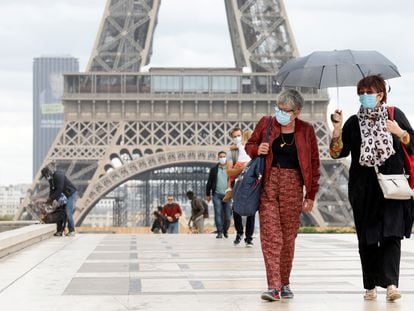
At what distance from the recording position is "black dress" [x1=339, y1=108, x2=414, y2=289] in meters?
9.53

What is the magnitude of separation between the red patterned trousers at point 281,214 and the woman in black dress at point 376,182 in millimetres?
544

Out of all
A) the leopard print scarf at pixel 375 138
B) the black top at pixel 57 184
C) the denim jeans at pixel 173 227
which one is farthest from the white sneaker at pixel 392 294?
the denim jeans at pixel 173 227

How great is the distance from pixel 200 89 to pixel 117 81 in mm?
5439

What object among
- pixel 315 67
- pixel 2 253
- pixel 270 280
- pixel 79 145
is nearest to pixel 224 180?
pixel 2 253

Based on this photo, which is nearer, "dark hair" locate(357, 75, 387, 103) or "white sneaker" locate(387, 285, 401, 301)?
"white sneaker" locate(387, 285, 401, 301)

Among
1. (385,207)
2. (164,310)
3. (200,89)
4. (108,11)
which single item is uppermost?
(108,11)

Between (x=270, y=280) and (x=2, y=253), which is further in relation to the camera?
(x=2, y=253)

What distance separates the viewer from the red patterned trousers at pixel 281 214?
32.4ft

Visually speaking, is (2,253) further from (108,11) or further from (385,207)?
(108,11)

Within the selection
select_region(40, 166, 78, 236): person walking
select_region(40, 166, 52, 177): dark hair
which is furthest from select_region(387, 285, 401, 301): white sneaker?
select_region(40, 166, 52, 177): dark hair

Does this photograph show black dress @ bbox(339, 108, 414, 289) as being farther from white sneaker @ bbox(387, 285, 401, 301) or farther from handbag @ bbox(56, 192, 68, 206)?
handbag @ bbox(56, 192, 68, 206)

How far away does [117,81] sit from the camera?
201 feet

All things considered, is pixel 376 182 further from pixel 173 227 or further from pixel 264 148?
pixel 173 227

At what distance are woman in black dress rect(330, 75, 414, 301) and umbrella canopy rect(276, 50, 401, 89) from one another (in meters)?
0.94
